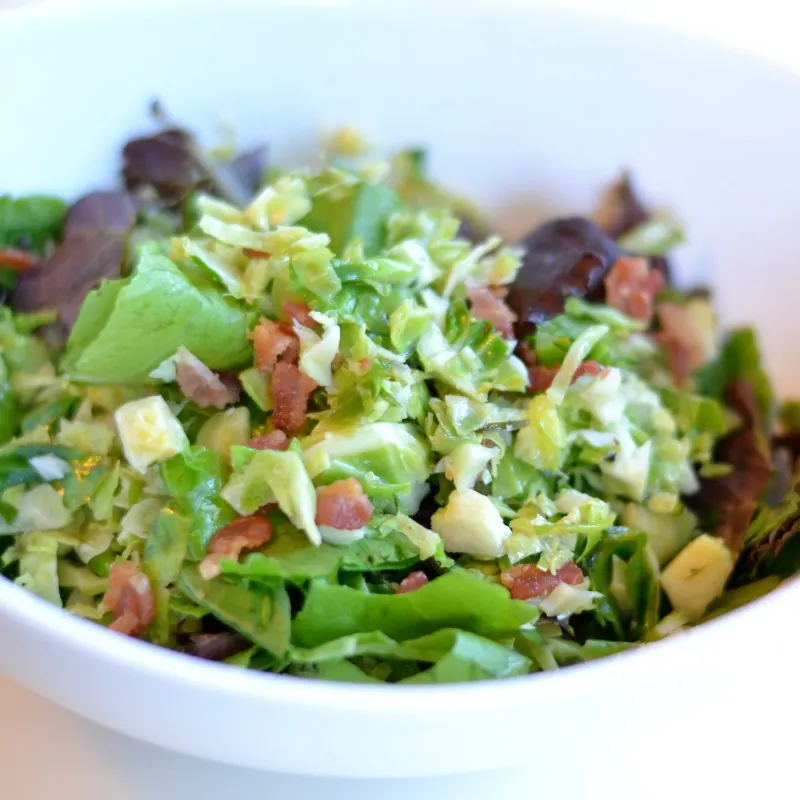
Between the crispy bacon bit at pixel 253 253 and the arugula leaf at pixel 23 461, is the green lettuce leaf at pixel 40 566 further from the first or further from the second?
the crispy bacon bit at pixel 253 253

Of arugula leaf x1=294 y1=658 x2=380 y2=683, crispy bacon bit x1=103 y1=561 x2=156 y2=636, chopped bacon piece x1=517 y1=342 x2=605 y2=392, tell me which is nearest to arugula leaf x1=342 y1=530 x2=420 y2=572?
arugula leaf x1=294 y1=658 x2=380 y2=683

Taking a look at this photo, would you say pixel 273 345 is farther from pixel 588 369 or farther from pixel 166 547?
pixel 588 369

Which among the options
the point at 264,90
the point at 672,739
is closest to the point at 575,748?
the point at 672,739

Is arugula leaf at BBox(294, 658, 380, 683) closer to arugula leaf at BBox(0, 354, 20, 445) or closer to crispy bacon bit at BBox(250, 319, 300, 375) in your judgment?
crispy bacon bit at BBox(250, 319, 300, 375)

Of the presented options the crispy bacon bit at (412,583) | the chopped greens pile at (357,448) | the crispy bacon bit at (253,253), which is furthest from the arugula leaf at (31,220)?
the crispy bacon bit at (412,583)

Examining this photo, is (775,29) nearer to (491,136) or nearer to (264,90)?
(491,136)

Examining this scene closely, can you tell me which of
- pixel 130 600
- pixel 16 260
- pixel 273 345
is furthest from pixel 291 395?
pixel 16 260
